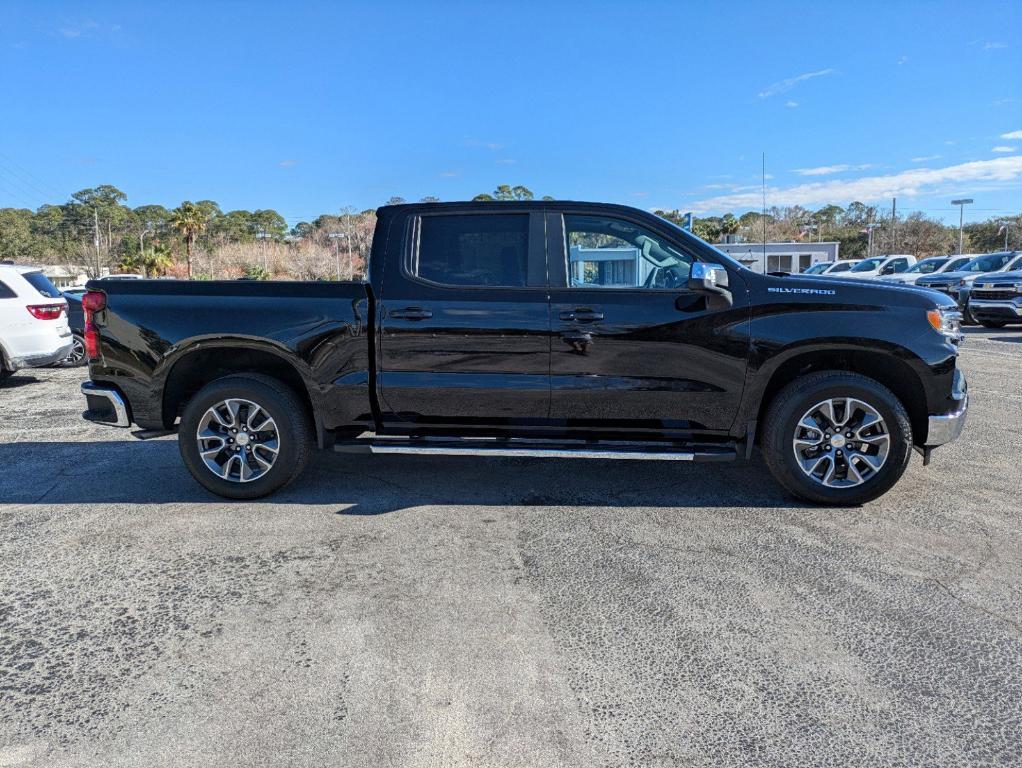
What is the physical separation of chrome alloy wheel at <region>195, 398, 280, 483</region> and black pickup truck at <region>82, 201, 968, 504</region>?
Result: 0.5 inches

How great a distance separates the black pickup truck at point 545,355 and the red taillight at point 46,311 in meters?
6.02

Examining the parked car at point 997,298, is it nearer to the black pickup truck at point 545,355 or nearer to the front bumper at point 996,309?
the front bumper at point 996,309

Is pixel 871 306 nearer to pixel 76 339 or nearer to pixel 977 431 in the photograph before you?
pixel 977 431

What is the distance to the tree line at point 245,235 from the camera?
6681 centimetres

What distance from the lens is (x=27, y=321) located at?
31.5 ft

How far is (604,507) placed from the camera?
4.68m

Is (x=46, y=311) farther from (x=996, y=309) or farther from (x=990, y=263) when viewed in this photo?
(x=990, y=263)

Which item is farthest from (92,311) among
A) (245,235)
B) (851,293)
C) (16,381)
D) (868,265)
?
(245,235)

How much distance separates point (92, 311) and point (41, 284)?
6.59 m

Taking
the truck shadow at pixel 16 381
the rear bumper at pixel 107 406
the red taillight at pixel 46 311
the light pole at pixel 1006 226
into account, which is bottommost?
the truck shadow at pixel 16 381

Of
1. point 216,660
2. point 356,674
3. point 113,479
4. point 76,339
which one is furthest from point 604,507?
point 76,339

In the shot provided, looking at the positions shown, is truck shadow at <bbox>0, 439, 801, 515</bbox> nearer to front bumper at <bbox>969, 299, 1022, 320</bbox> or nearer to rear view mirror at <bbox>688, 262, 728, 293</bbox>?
rear view mirror at <bbox>688, 262, 728, 293</bbox>

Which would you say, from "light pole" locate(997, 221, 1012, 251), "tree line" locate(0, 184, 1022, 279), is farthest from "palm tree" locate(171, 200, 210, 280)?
"light pole" locate(997, 221, 1012, 251)

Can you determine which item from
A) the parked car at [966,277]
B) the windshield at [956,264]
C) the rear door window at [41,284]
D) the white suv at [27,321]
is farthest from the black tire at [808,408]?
the windshield at [956,264]
